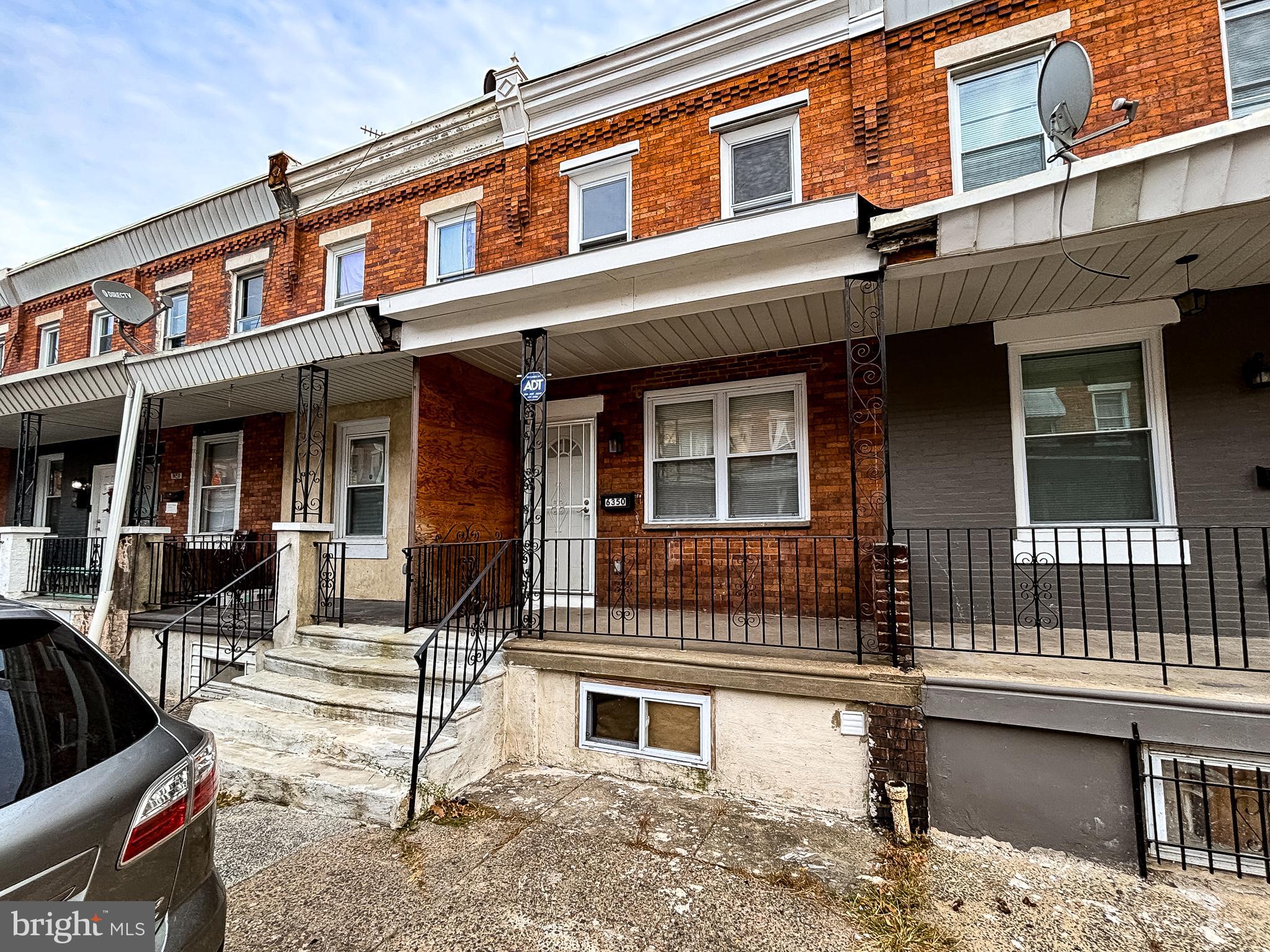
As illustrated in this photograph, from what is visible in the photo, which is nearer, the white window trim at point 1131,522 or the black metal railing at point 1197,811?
the black metal railing at point 1197,811

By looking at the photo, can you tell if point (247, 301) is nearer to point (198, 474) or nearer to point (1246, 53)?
point (198, 474)

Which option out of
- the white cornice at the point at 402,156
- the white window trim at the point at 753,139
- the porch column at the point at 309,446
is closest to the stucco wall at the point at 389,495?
the porch column at the point at 309,446

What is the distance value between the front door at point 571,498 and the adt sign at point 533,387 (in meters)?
1.85

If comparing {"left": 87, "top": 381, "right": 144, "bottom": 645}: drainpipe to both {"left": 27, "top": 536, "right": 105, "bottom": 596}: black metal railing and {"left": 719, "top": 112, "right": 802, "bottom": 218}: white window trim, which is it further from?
{"left": 719, "top": 112, "right": 802, "bottom": 218}: white window trim

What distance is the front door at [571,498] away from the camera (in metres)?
6.81

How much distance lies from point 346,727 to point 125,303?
651cm

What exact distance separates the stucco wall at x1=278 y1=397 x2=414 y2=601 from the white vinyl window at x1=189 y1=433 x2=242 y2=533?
2.07 metres

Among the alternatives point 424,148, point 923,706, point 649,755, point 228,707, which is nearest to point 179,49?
point 424,148

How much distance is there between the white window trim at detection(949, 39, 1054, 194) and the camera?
5.10m

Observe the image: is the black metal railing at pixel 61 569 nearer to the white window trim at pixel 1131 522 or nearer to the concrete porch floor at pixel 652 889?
the concrete porch floor at pixel 652 889

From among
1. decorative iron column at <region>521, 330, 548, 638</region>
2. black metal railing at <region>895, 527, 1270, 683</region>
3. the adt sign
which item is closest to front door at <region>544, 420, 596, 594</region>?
decorative iron column at <region>521, 330, 548, 638</region>

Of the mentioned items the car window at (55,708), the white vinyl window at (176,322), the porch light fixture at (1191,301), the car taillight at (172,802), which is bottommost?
the car taillight at (172,802)

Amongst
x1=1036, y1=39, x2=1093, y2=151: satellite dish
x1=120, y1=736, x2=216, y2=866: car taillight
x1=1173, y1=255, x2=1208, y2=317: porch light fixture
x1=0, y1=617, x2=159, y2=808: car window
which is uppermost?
x1=1036, y1=39, x2=1093, y2=151: satellite dish

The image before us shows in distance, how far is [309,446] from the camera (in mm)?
6449
